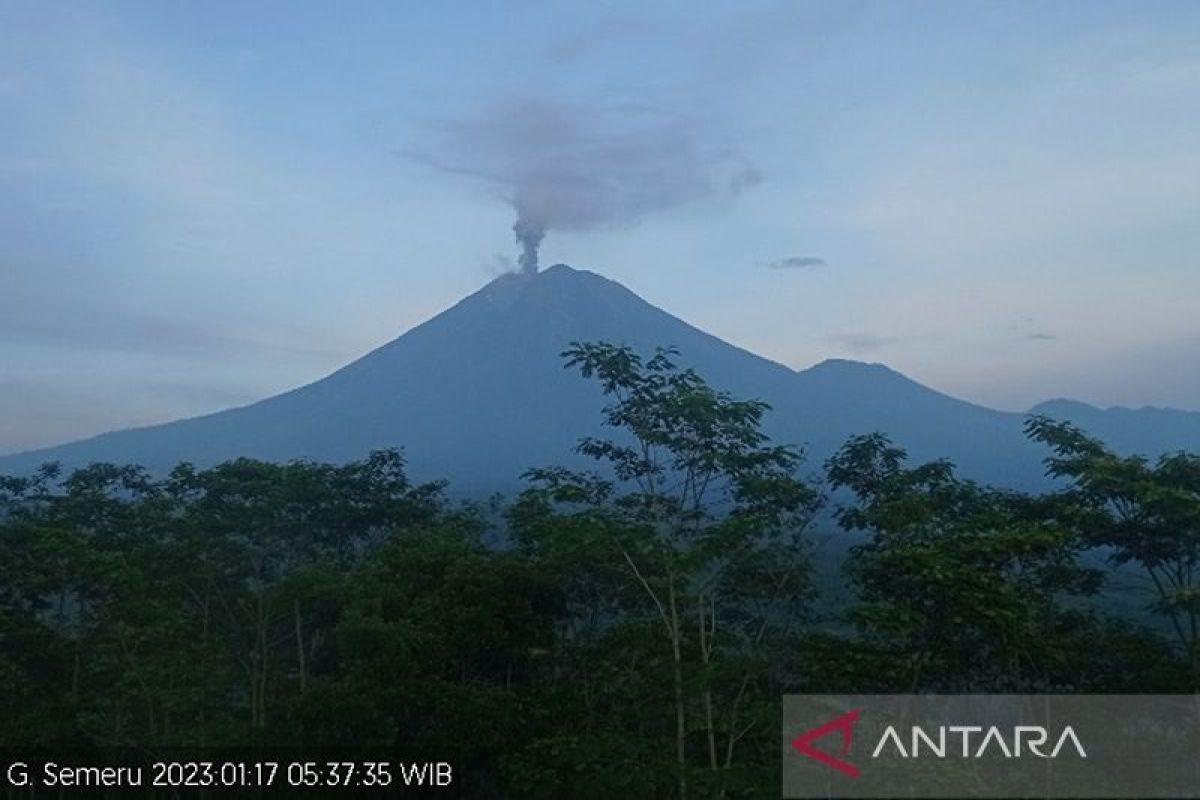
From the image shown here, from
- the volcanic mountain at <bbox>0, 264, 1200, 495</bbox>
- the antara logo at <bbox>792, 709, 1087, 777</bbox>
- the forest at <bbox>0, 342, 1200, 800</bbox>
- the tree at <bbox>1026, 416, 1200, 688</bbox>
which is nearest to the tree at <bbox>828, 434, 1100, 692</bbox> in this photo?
the forest at <bbox>0, 342, 1200, 800</bbox>

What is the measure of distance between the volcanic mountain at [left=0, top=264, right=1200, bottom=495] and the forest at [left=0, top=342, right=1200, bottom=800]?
99.0 metres

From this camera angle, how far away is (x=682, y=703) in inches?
413

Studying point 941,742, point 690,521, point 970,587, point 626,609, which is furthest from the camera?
point 626,609

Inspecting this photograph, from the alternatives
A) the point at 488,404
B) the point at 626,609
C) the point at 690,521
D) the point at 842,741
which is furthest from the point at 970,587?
the point at 488,404

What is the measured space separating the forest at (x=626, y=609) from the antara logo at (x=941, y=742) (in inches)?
19.0

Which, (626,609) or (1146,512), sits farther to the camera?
(626,609)

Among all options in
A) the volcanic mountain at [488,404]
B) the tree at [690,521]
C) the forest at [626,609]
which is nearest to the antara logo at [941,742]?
the forest at [626,609]

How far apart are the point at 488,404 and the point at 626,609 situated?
5055 inches

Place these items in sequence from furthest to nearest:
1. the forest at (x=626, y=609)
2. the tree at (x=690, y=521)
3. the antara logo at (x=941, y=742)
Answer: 1. the tree at (x=690, y=521)
2. the forest at (x=626, y=609)
3. the antara logo at (x=941, y=742)

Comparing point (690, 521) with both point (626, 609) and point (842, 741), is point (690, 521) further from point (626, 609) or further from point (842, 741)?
point (842, 741)

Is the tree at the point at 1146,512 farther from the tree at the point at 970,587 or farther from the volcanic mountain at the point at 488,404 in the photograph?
the volcanic mountain at the point at 488,404

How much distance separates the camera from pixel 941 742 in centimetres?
904

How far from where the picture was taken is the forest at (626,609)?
387 inches

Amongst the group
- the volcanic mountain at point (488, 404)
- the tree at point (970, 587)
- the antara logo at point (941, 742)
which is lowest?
the antara logo at point (941, 742)
